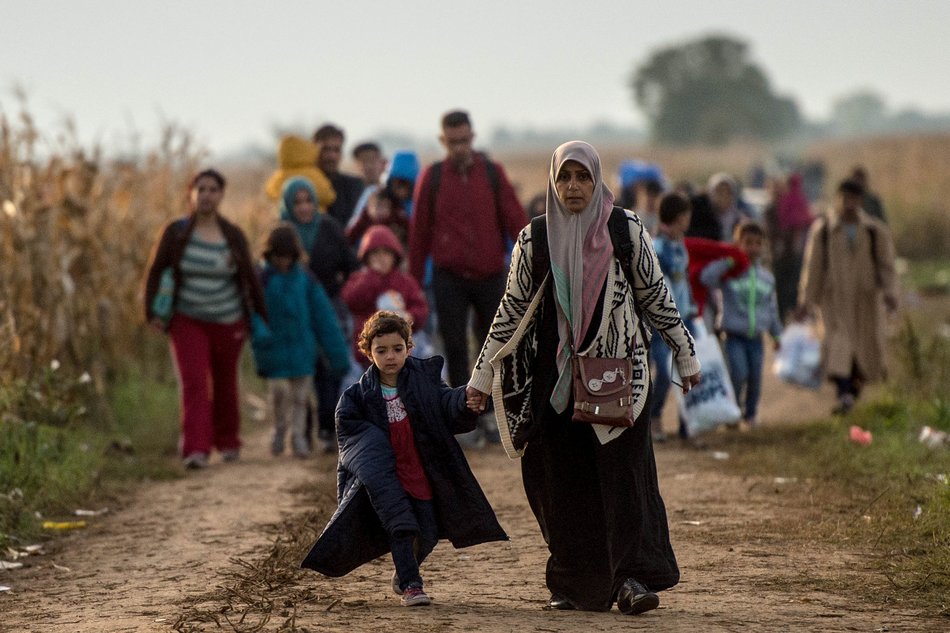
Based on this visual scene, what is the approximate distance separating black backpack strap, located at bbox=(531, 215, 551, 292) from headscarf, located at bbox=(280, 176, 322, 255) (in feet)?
18.8

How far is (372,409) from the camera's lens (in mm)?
6984

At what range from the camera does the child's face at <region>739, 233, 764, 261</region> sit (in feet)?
41.1

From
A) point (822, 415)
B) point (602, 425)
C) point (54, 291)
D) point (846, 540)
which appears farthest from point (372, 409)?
point (822, 415)

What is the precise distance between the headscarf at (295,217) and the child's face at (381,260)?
82cm

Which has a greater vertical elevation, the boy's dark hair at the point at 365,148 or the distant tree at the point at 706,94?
the distant tree at the point at 706,94

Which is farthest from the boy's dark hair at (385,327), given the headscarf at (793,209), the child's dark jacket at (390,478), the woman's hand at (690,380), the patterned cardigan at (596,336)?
the headscarf at (793,209)

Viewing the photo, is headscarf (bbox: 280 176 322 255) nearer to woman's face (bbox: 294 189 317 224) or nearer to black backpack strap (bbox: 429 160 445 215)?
woman's face (bbox: 294 189 317 224)

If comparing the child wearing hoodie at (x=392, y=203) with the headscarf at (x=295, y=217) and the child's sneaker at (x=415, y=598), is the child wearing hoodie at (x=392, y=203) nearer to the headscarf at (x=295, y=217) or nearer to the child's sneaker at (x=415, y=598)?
the headscarf at (x=295, y=217)

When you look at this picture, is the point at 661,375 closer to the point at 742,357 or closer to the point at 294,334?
the point at 742,357

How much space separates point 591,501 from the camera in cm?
685

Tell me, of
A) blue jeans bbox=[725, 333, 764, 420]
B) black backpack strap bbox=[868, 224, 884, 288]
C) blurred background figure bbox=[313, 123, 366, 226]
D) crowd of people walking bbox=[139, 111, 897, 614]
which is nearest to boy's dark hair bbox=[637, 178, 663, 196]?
crowd of people walking bbox=[139, 111, 897, 614]

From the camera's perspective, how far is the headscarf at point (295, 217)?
40.4ft

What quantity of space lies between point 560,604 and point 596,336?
3.52 feet

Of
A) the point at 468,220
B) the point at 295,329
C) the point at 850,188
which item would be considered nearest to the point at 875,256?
the point at 850,188
